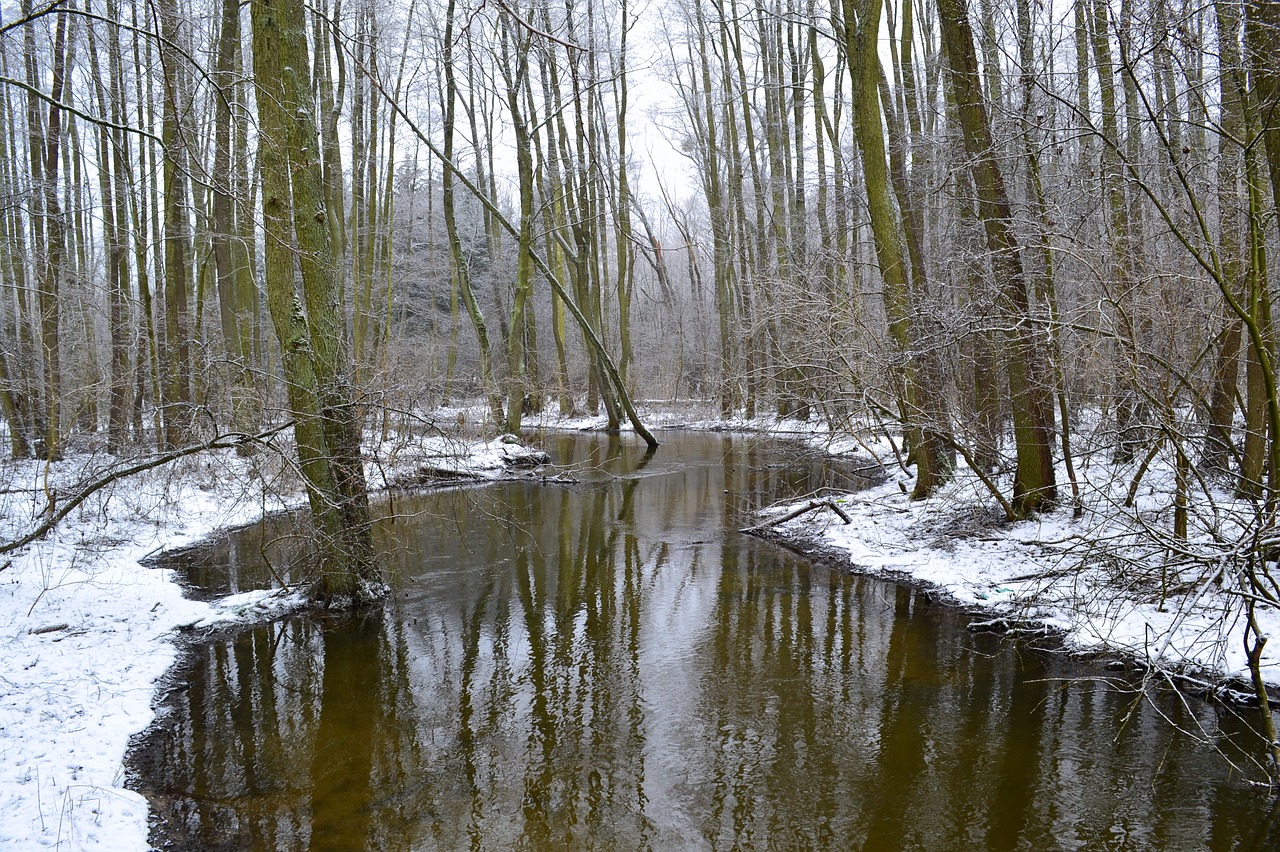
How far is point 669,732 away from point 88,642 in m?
4.74

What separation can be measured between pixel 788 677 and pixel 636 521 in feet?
19.6

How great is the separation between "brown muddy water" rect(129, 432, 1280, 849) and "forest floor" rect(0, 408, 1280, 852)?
1.05 ft

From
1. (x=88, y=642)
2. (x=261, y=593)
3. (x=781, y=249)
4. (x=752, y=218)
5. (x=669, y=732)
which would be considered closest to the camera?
(x=669, y=732)

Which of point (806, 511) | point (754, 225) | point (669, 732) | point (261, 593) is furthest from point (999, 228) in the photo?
point (754, 225)

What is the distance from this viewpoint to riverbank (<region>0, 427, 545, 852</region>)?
390 centimetres

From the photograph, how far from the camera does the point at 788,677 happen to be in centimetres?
599

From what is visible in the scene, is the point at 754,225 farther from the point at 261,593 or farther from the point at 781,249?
the point at 261,593

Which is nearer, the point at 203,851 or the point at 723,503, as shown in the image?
the point at 203,851

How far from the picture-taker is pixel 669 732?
506 cm

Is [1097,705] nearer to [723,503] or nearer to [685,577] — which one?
[685,577]

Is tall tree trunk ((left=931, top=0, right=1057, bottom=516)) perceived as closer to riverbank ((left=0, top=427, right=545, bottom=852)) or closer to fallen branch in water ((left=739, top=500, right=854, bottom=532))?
fallen branch in water ((left=739, top=500, right=854, bottom=532))

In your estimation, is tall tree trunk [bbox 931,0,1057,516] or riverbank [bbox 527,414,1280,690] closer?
riverbank [bbox 527,414,1280,690]

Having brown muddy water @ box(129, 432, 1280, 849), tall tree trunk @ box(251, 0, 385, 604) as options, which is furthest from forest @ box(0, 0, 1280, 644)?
brown muddy water @ box(129, 432, 1280, 849)

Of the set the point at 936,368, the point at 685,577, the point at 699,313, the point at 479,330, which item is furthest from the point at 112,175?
the point at 699,313
